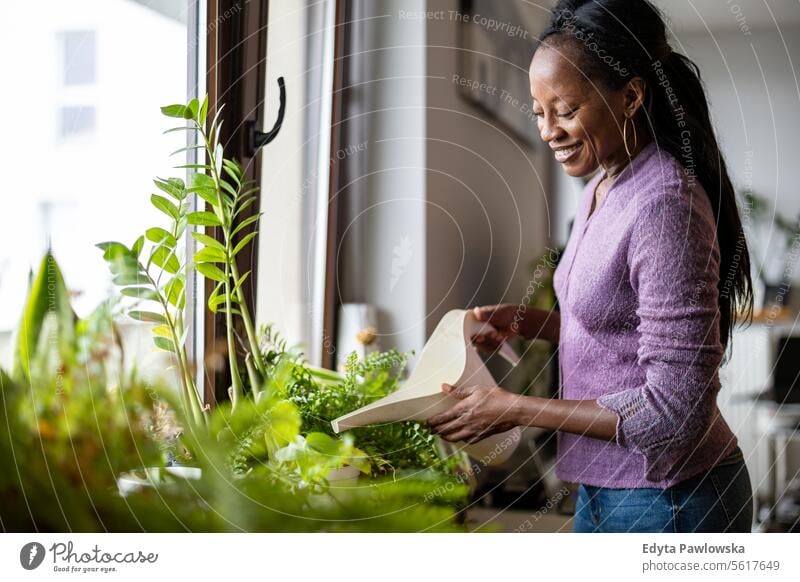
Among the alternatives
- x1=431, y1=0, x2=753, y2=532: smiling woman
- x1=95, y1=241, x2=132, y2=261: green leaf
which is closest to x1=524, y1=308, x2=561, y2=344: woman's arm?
x1=431, y1=0, x2=753, y2=532: smiling woman

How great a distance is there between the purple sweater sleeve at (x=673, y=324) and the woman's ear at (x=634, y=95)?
0.07 meters

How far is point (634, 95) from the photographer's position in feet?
1.62

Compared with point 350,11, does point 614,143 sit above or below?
below

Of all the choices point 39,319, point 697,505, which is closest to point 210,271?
point 39,319

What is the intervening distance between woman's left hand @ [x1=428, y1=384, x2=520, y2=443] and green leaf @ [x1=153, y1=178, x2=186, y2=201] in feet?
0.72

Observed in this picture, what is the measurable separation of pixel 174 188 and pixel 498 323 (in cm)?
28

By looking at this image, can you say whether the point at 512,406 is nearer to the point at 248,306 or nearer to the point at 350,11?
the point at 248,306

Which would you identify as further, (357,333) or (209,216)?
(357,333)

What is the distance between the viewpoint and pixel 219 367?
525mm

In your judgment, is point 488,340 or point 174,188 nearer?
point 174,188

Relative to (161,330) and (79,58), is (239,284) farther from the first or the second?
(79,58)

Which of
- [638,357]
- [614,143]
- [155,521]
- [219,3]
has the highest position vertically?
[219,3]

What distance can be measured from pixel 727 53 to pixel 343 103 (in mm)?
301

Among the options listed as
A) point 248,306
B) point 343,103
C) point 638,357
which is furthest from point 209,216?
point 638,357
